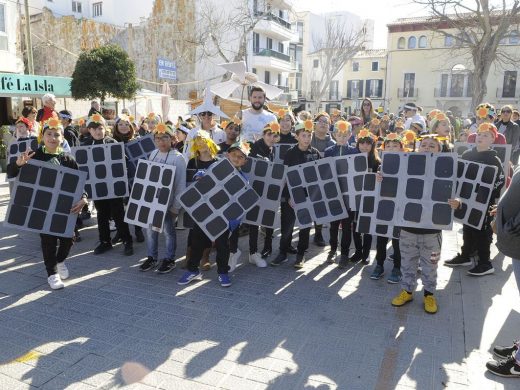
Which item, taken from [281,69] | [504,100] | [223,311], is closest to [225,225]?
[223,311]

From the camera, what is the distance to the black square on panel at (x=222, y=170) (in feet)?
17.1

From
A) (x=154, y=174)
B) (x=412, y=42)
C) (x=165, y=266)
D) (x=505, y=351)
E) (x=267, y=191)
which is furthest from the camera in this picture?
(x=412, y=42)

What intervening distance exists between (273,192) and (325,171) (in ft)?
2.56

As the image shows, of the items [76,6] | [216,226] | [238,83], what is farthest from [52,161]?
[76,6]

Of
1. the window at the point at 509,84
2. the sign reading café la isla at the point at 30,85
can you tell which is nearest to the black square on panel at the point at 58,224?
the sign reading café la isla at the point at 30,85

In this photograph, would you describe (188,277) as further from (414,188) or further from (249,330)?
(414,188)

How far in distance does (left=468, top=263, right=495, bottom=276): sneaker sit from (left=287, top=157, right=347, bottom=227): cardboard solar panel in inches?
71.6

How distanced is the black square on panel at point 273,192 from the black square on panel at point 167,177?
136 centimetres

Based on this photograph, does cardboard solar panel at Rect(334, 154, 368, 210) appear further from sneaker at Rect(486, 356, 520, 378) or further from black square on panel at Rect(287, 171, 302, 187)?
sneaker at Rect(486, 356, 520, 378)

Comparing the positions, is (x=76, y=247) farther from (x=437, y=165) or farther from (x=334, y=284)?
(x=437, y=165)

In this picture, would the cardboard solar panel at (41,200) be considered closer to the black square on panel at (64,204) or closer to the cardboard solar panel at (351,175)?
the black square on panel at (64,204)

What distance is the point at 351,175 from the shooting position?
5.73 meters

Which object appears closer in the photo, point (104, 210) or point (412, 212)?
point (412, 212)

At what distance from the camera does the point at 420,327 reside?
4.29 metres
